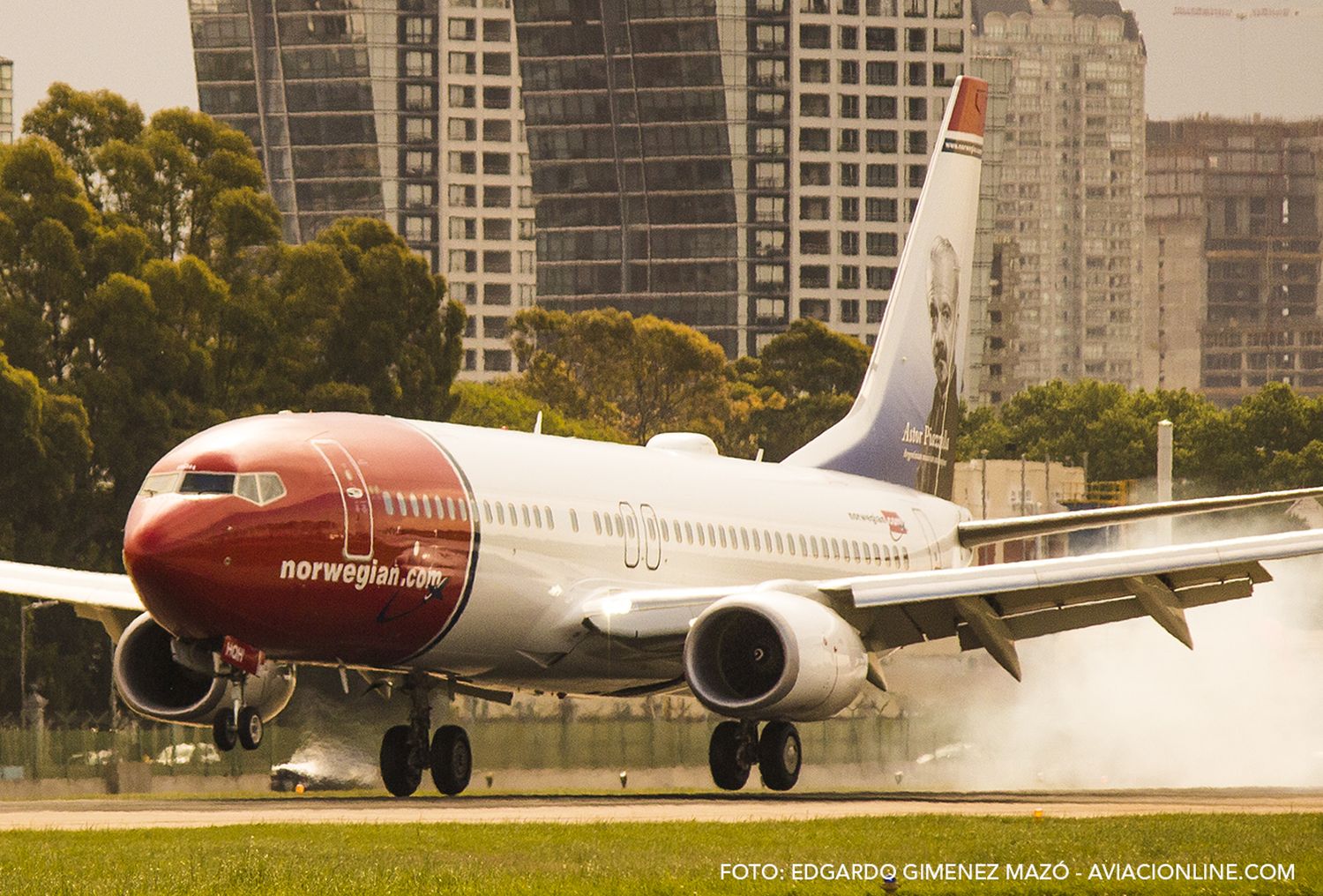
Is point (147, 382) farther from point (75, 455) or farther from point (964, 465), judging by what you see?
point (964, 465)

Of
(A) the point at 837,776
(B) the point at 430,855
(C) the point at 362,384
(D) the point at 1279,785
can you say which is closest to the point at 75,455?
(C) the point at 362,384

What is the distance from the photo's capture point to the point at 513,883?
19.8 m

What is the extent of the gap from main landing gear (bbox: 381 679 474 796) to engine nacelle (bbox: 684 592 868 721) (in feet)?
11.4

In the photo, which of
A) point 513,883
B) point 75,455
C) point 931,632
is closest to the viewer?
point 513,883

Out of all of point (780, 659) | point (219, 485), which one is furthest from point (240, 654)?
point (780, 659)

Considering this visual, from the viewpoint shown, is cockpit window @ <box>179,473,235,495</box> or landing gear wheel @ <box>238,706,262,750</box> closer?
cockpit window @ <box>179,473,235,495</box>

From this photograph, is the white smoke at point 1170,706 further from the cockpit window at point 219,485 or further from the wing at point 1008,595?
the cockpit window at point 219,485

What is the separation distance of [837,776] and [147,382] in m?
26.1

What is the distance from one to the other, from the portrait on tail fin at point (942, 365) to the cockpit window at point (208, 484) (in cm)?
1809

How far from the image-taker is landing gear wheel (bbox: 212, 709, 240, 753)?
92.9ft

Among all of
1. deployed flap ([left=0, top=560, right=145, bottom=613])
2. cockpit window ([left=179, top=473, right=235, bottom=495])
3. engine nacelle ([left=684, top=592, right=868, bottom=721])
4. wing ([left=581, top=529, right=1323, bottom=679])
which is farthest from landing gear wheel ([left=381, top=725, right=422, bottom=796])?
cockpit window ([left=179, top=473, right=235, bottom=495])

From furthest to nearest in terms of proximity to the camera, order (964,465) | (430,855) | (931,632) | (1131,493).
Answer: (1131,493) → (964,465) → (931,632) → (430,855)

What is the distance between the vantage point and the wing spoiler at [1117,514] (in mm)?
33219

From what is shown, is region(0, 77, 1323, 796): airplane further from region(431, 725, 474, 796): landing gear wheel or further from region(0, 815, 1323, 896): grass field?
region(0, 815, 1323, 896): grass field
